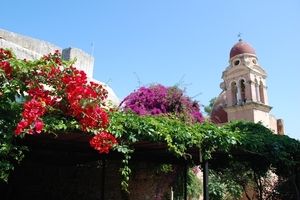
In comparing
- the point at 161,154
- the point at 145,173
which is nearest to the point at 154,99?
the point at 145,173

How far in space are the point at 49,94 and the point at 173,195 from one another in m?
6.71

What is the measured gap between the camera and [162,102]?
29.5 ft

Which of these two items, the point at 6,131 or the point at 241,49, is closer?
the point at 6,131

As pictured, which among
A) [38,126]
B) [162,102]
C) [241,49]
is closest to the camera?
[38,126]

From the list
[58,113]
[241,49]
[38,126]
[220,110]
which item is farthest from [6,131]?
[220,110]

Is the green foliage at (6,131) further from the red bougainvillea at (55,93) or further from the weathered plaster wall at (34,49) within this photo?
the weathered plaster wall at (34,49)

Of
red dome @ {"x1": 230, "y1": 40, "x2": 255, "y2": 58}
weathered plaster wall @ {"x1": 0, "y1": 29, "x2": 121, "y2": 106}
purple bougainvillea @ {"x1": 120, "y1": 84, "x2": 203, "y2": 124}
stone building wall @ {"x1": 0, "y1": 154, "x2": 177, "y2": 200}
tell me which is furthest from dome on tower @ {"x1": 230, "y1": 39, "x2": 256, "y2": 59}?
stone building wall @ {"x1": 0, "y1": 154, "x2": 177, "y2": 200}

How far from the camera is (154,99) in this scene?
29.4ft

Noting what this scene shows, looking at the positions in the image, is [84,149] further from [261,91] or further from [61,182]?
[261,91]

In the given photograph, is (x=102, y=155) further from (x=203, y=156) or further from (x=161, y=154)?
(x=203, y=156)

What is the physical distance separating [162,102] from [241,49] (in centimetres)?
1345

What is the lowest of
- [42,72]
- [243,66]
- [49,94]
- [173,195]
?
[173,195]

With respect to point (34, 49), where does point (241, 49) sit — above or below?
above

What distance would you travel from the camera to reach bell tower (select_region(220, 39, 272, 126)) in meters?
18.8
